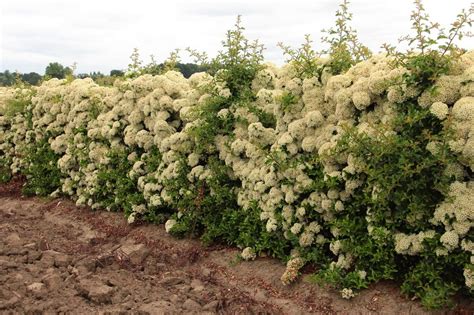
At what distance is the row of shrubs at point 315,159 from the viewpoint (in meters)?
5.41

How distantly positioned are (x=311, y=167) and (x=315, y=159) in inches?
3.9

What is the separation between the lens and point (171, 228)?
27.5 ft

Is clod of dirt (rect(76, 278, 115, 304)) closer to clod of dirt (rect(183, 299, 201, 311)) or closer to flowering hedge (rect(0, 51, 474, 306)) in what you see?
clod of dirt (rect(183, 299, 201, 311))

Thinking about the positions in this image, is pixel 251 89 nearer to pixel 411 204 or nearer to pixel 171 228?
pixel 171 228

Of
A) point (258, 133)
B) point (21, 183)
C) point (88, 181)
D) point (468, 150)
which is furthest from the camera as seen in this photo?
point (21, 183)

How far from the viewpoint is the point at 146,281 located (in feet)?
23.2

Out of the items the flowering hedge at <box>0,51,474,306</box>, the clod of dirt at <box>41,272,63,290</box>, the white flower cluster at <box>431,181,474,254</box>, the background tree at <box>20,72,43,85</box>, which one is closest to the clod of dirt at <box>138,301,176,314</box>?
the clod of dirt at <box>41,272,63,290</box>

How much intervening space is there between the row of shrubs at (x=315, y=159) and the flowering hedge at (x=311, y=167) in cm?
2

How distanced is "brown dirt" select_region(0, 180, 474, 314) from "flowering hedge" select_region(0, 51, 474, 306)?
0.21 m

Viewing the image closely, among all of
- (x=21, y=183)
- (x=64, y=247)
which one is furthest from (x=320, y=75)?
(x=21, y=183)

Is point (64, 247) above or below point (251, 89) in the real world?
below

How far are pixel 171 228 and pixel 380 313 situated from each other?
360 centimetres


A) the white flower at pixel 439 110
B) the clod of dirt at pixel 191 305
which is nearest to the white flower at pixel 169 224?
the clod of dirt at pixel 191 305

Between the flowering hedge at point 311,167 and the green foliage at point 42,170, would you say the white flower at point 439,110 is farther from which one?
the green foliage at point 42,170
